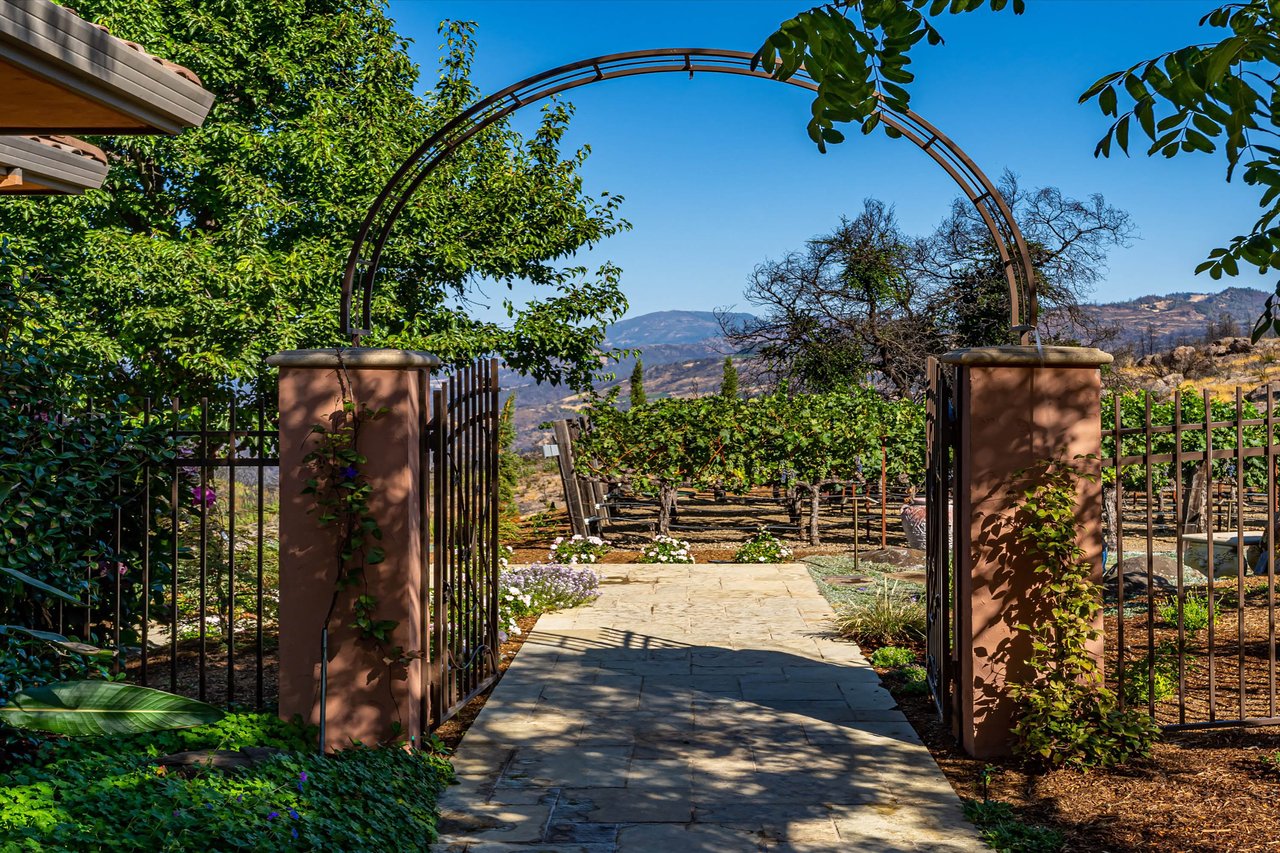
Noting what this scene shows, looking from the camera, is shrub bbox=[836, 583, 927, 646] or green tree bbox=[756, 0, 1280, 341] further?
shrub bbox=[836, 583, 927, 646]

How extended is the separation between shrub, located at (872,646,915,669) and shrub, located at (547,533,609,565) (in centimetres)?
501

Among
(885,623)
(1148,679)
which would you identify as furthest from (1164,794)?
(885,623)

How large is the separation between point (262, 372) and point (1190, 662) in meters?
9.32

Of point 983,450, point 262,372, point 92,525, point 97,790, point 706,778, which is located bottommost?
point 706,778

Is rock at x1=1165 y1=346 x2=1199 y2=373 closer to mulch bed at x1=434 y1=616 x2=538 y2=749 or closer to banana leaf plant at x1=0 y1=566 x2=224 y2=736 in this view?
mulch bed at x1=434 y1=616 x2=538 y2=749

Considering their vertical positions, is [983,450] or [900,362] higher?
[900,362]

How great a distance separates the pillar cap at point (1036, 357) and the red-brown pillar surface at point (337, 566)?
262 centimetres

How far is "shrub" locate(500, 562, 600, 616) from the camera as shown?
26.6 ft

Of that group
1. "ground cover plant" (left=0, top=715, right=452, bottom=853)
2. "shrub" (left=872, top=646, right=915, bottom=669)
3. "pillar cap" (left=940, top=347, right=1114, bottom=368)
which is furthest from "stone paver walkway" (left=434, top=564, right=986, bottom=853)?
"pillar cap" (left=940, top=347, right=1114, bottom=368)

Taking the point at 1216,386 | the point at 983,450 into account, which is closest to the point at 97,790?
the point at 983,450

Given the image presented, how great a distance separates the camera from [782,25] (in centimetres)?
264

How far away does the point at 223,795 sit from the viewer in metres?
3.29

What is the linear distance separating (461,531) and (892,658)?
2949 mm

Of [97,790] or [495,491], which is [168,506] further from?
[97,790]
